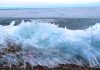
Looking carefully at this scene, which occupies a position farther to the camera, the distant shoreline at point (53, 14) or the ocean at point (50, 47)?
the distant shoreline at point (53, 14)

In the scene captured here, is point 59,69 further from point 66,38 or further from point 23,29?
point 23,29

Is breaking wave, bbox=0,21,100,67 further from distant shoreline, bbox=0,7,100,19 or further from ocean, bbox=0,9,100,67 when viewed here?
distant shoreline, bbox=0,7,100,19

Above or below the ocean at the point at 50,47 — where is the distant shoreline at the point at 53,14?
below

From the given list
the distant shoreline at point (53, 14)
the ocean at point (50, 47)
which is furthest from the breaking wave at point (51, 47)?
the distant shoreline at point (53, 14)

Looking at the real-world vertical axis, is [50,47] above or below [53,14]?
above

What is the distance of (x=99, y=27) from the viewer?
8.52 metres

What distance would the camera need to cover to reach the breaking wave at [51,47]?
782cm

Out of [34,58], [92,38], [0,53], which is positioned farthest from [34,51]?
[92,38]

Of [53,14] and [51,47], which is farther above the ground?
[51,47]

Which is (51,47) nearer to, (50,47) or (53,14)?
(50,47)

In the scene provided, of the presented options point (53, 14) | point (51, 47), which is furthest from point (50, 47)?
point (53, 14)

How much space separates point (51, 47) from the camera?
26.6ft

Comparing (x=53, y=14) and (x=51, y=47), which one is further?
(x=53, y=14)

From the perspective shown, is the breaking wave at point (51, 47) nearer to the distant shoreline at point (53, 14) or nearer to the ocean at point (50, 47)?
the ocean at point (50, 47)
